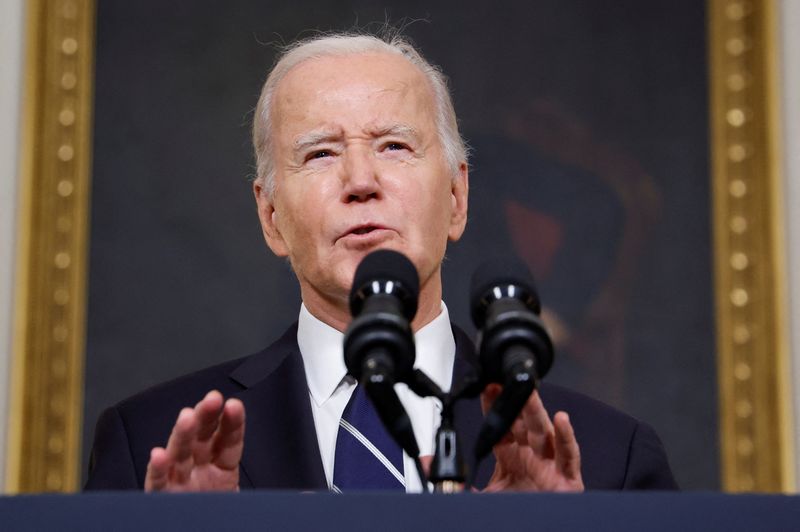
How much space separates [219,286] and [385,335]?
1.93m

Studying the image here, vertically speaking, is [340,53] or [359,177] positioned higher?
[340,53]

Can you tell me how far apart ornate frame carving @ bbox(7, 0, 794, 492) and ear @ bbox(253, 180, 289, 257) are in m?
1.00

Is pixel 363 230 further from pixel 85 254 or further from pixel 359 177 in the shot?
pixel 85 254

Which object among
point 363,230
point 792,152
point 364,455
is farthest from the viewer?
point 792,152

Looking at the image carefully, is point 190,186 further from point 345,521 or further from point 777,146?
point 345,521

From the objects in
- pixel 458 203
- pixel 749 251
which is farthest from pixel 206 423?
pixel 749 251

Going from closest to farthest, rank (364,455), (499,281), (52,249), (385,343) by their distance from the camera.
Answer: (385,343), (499,281), (364,455), (52,249)

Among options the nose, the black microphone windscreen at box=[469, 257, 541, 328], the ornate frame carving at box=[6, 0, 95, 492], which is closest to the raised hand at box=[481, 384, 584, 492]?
the black microphone windscreen at box=[469, 257, 541, 328]

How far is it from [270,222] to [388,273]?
0.91 meters

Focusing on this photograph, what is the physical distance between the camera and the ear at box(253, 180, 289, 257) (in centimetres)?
236

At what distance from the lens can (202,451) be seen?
167cm

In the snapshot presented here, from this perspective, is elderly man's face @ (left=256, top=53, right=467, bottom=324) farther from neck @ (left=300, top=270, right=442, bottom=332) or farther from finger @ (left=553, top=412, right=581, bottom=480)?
finger @ (left=553, top=412, right=581, bottom=480)

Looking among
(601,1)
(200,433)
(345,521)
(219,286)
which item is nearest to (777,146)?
(601,1)

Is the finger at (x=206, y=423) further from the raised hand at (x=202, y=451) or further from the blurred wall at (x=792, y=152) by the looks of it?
the blurred wall at (x=792, y=152)
